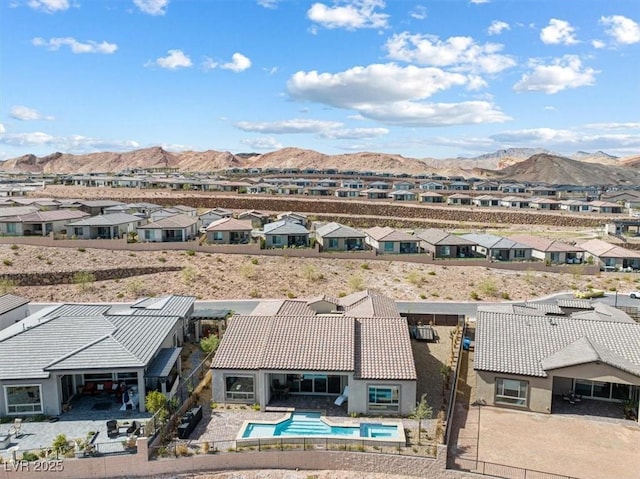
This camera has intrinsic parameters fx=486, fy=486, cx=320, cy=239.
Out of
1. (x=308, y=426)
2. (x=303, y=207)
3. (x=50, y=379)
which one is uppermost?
(x=303, y=207)

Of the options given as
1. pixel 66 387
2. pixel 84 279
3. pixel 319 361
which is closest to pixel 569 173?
pixel 84 279

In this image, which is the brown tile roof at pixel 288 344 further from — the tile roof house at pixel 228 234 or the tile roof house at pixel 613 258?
the tile roof house at pixel 613 258

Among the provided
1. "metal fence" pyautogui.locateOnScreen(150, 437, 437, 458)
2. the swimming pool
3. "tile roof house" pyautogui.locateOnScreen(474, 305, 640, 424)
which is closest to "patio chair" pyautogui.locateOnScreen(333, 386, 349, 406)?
the swimming pool

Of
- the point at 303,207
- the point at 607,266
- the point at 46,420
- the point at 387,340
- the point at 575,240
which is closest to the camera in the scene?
the point at 46,420

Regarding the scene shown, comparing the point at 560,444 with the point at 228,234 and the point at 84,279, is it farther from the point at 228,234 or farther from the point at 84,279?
the point at 228,234

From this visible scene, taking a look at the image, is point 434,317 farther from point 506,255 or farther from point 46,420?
point 46,420

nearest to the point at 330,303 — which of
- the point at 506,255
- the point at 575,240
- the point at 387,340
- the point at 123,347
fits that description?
the point at 387,340
